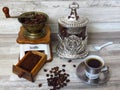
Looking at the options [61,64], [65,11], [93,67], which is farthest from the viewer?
[65,11]

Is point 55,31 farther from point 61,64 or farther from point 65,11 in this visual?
point 61,64

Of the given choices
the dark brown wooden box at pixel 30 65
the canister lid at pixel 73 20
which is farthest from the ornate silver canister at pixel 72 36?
the dark brown wooden box at pixel 30 65

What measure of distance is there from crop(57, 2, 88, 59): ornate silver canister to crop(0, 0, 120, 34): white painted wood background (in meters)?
0.12

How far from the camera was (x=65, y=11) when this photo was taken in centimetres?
108

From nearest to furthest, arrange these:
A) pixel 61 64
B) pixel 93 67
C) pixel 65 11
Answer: pixel 93 67 → pixel 61 64 → pixel 65 11

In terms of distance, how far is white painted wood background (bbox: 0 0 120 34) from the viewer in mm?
1057

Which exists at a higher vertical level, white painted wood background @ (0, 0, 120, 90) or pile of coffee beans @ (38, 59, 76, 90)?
white painted wood background @ (0, 0, 120, 90)

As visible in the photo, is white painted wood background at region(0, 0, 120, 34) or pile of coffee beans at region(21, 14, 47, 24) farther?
white painted wood background at region(0, 0, 120, 34)

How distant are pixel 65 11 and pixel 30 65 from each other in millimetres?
355

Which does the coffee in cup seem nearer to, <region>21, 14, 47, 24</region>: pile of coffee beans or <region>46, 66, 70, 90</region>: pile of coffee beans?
<region>46, 66, 70, 90</region>: pile of coffee beans

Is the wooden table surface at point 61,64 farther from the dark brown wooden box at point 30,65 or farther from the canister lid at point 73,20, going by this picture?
the canister lid at point 73,20

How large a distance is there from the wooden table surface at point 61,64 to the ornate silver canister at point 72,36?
35 mm

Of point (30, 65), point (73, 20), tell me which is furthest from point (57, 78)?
point (73, 20)

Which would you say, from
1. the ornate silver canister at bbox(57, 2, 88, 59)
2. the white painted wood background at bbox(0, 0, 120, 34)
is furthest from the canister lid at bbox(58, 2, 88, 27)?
the white painted wood background at bbox(0, 0, 120, 34)
